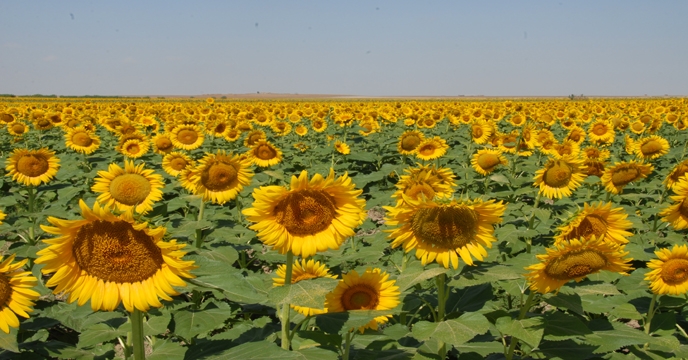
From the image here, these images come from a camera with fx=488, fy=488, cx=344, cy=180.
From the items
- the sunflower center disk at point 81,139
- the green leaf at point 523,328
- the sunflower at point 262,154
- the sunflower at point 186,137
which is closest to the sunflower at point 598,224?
the green leaf at point 523,328

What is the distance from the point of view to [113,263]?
157 centimetres

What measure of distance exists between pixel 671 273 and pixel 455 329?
1637 millimetres

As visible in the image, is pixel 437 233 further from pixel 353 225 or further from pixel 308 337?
pixel 308 337

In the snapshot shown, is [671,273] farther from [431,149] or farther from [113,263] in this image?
[431,149]

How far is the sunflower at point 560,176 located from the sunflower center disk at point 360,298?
2.58 meters

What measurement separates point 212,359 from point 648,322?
2718 mm

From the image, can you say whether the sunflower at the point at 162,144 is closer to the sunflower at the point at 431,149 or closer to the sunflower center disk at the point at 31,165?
the sunflower center disk at the point at 31,165

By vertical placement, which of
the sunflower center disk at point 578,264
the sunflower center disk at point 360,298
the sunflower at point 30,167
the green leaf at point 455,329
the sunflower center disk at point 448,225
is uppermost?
the sunflower center disk at point 448,225

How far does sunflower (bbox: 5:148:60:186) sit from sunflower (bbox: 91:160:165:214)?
1910mm

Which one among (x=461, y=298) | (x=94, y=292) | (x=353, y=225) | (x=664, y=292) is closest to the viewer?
(x=94, y=292)

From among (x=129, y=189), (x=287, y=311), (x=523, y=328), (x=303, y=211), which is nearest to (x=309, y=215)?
(x=303, y=211)

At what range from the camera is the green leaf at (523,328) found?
82.0 inches

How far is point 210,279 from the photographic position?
1.70 metres

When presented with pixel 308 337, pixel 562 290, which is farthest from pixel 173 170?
pixel 562 290
